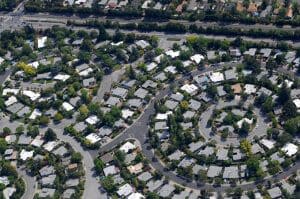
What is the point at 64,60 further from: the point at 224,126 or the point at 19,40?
the point at 224,126

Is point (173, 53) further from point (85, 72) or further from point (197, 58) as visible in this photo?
point (85, 72)

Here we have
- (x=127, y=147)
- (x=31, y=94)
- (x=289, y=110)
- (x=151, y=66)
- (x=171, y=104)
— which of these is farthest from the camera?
(x=151, y=66)

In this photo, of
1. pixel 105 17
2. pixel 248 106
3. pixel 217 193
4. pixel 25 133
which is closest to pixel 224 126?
pixel 248 106

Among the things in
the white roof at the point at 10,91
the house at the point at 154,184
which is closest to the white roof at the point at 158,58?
the white roof at the point at 10,91

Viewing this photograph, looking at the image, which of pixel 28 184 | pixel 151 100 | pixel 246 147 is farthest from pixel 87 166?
pixel 246 147

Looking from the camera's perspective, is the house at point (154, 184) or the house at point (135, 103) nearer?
the house at point (154, 184)

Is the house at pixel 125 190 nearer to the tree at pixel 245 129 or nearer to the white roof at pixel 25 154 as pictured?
the white roof at pixel 25 154
